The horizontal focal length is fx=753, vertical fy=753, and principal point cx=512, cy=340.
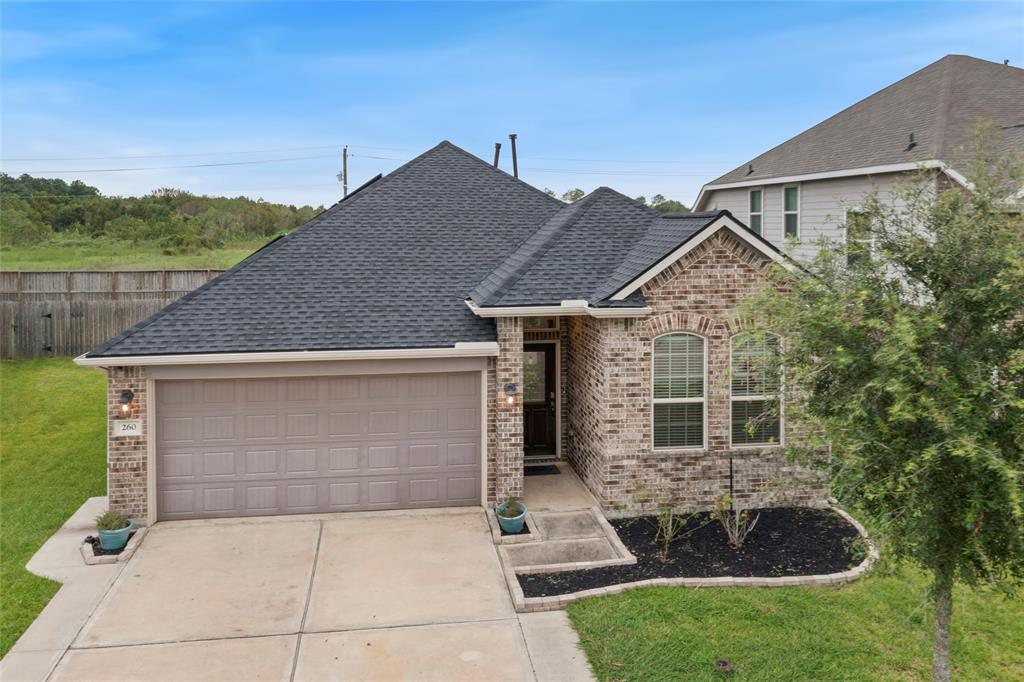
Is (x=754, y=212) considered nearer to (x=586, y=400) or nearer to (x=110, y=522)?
(x=586, y=400)

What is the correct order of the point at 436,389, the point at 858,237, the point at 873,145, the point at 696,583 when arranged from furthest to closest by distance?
the point at 873,145 → the point at 436,389 → the point at 696,583 → the point at 858,237

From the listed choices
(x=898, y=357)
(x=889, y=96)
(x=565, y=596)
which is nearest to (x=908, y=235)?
(x=898, y=357)

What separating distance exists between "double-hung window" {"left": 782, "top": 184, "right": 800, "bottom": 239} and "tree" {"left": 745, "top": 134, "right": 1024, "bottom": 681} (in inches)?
482

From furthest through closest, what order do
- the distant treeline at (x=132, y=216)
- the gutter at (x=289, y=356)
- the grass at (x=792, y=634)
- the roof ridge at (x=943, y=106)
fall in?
the distant treeline at (x=132, y=216) < the roof ridge at (x=943, y=106) < the gutter at (x=289, y=356) < the grass at (x=792, y=634)

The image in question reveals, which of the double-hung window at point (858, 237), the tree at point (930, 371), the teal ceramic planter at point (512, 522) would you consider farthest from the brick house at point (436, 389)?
the tree at point (930, 371)

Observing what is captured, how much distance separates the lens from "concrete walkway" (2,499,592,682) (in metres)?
7.15

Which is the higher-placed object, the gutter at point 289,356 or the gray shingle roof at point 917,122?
the gray shingle roof at point 917,122

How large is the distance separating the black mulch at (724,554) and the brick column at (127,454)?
18.9ft

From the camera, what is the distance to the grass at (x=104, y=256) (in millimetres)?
31406

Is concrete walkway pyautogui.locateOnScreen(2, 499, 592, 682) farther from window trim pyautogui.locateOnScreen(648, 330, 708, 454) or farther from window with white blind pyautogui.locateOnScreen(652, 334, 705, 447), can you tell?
window with white blind pyautogui.locateOnScreen(652, 334, 705, 447)

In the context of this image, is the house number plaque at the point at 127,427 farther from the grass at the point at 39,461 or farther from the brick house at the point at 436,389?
the grass at the point at 39,461

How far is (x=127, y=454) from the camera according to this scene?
10641 mm

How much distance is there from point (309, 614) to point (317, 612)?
9 centimetres

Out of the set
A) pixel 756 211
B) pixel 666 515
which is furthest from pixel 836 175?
pixel 666 515
